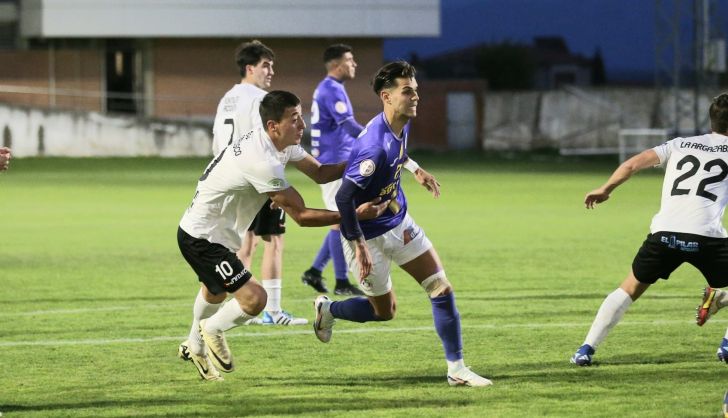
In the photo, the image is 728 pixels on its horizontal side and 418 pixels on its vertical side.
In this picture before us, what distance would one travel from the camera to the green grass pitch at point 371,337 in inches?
302

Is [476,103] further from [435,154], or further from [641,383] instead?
[641,383]

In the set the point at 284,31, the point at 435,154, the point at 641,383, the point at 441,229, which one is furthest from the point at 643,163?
the point at 284,31

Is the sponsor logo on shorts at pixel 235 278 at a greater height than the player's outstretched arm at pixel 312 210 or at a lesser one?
lesser

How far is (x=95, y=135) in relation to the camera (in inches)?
1697

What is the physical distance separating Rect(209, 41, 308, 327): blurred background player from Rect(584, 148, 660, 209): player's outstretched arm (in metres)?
3.37

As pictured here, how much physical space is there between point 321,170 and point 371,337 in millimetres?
1866

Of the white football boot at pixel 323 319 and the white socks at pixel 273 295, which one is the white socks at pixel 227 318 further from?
the white socks at pixel 273 295

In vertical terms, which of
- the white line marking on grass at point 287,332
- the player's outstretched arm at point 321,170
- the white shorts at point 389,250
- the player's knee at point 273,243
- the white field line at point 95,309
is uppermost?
the player's outstretched arm at point 321,170

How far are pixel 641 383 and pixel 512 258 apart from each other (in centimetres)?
773

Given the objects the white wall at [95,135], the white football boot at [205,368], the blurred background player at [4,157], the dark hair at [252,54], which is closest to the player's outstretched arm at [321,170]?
the white football boot at [205,368]

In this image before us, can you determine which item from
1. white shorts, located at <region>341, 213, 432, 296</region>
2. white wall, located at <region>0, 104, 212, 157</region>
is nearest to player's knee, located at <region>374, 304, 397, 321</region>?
white shorts, located at <region>341, 213, 432, 296</region>

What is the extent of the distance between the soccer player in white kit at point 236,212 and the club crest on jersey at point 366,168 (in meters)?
0.19

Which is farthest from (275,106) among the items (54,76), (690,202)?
(54,76)

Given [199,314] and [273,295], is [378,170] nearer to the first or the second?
[199,314]
